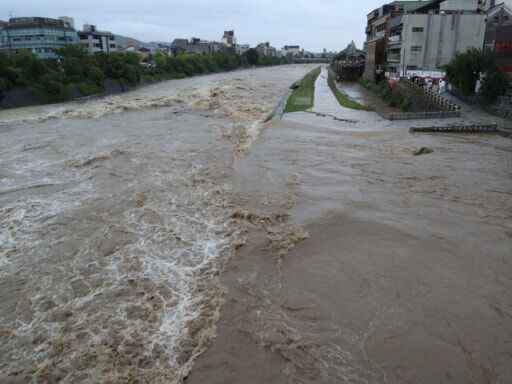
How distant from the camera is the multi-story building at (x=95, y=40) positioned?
6744 centimetres

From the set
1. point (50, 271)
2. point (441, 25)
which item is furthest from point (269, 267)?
point (441, 25)

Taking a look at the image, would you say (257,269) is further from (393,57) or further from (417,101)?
(393,57)

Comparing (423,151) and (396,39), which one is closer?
(423,151)

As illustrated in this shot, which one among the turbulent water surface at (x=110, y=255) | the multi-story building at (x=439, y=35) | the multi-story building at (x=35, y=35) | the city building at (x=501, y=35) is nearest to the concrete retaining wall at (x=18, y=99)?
the turbulent water surface at (x=110, y=255)

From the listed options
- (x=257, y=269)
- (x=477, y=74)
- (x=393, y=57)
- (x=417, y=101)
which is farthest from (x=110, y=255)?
(x=393, y=57)

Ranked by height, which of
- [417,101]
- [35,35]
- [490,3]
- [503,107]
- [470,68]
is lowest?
[503,107]

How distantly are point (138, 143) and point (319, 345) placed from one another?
1401 cm

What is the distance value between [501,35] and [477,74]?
607cm

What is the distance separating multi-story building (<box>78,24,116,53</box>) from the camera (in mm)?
67438

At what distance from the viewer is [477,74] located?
2259 cm

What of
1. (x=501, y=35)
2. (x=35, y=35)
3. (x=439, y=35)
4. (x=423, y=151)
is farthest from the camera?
(x=35, y=35)

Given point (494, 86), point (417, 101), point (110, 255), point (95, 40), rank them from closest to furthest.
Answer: point (110, 255)
point (494, 86)
point (417, 101)
point (95, 40)

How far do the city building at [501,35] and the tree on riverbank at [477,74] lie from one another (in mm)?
2020

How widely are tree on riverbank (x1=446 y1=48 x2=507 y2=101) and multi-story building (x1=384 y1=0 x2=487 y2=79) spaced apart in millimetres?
8258
